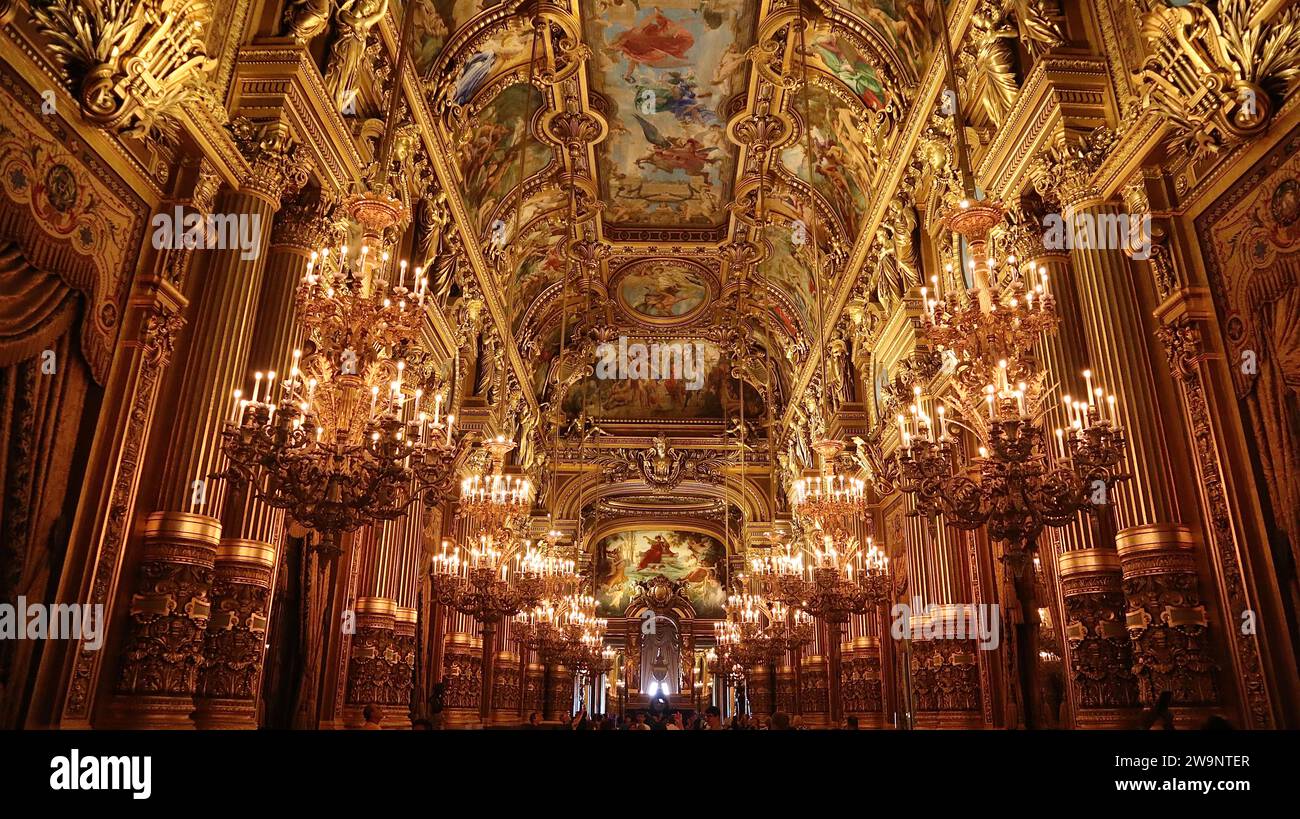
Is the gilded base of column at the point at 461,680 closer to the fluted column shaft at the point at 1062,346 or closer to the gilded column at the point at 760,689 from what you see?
the gilded column at the point at 760,689

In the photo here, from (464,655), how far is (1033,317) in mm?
12636

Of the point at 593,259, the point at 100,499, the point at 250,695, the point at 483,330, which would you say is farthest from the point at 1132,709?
the point at 593,259

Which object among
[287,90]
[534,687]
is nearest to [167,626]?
[287,90]

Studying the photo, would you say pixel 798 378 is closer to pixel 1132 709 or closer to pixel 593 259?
pixel 593 259

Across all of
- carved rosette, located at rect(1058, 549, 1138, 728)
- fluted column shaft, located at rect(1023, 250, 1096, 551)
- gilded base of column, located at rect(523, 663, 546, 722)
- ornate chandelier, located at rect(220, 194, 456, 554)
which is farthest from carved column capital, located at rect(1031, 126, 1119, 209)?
gilded base of column, located at rect(523, 663, 546, 722)

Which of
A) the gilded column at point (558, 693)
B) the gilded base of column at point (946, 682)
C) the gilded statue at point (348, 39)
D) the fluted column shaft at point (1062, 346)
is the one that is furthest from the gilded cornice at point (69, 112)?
the gilded column at point (558, 693)

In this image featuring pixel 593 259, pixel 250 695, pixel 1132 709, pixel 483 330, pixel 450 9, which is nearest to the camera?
pixel 1132 709

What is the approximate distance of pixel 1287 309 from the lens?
17.0ft

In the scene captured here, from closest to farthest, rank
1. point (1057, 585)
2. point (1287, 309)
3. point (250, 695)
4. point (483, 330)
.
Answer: point (1287, 309) < point (250, 695) < point (1057, 585) < point (483, 330)

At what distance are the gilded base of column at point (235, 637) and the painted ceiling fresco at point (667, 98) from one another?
10403 millimetres

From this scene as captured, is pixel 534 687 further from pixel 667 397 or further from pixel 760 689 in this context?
pixel 667 397

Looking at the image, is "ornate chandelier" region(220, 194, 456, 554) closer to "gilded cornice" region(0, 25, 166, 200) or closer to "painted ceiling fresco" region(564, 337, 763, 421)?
"gilded cornice" region(0, 25, 166, 200)

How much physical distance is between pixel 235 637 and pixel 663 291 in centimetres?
1694

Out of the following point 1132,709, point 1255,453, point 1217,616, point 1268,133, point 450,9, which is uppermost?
point 450,9
